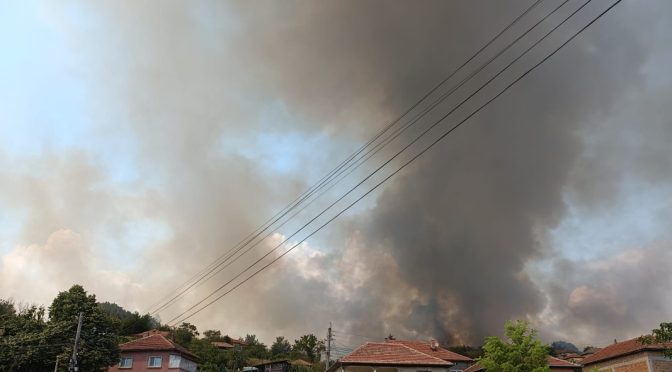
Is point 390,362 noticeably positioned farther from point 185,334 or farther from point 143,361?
point 185,334

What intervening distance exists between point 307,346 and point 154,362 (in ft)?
189

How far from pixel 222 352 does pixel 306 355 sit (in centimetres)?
2314

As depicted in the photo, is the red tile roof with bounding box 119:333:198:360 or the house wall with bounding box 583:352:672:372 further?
the red tile roof with bounding box 119:333:198:360

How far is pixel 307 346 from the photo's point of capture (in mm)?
114125

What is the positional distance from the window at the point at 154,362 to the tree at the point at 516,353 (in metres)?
38.9

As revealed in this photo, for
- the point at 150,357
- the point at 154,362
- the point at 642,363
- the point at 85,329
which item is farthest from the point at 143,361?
the point at 642,363

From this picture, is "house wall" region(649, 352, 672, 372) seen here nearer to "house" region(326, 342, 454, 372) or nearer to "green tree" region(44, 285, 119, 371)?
"house" region(326, 342, 454, 372)

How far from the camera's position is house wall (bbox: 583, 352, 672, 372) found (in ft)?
161

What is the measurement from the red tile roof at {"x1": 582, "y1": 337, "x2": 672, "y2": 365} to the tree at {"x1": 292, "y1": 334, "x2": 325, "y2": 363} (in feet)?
209

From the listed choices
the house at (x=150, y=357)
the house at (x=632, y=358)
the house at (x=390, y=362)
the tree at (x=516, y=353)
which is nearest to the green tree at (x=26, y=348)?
the house at (x=150, y=357)

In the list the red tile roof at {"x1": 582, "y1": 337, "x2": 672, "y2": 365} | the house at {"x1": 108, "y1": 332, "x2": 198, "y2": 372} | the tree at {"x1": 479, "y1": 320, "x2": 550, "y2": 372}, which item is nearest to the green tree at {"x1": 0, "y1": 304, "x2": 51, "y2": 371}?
the house at {"x1": 108, "y1": 332, "x2": 198, "y2": 372}

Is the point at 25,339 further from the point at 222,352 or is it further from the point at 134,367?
the point at 222,352

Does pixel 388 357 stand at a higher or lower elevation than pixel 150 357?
lower

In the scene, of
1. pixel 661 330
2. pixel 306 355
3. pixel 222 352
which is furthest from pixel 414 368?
pixel 306 355
